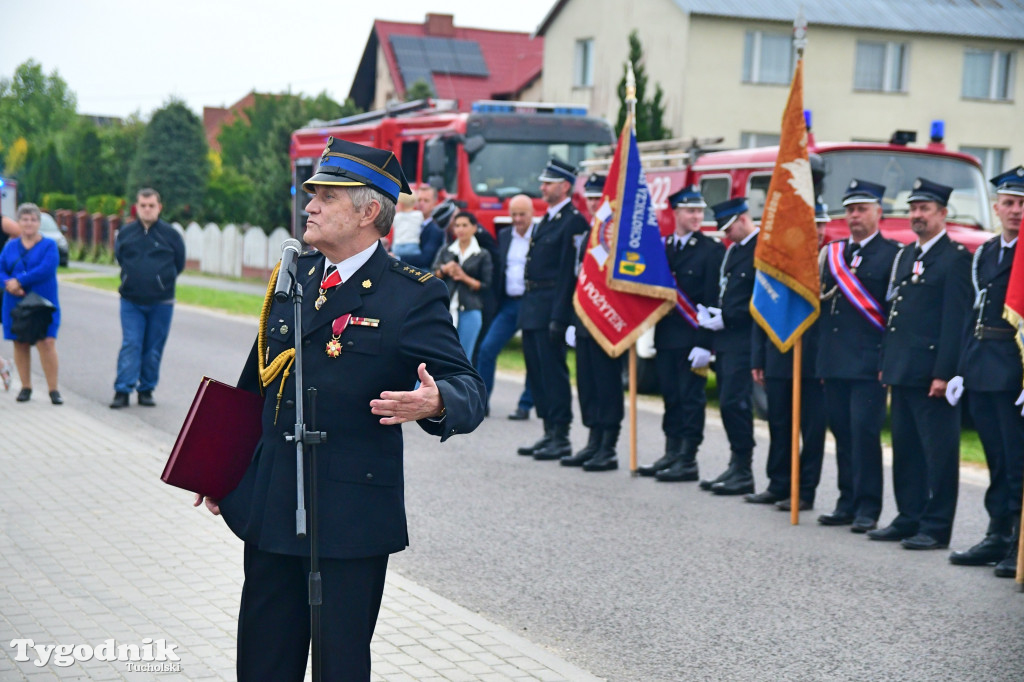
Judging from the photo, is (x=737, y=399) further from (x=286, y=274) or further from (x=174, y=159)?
(x=174, y=159)

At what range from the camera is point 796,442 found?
333 inches

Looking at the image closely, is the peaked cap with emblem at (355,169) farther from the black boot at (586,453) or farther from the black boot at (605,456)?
the black boot at (586,453)

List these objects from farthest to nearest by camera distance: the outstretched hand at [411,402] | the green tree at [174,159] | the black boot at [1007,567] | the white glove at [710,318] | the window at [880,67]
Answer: the green tree at [174,159] → the window at [880,67] → the white glove at [710,318] → the black boot at [1007,567] → the outstretched hand at [411,402]

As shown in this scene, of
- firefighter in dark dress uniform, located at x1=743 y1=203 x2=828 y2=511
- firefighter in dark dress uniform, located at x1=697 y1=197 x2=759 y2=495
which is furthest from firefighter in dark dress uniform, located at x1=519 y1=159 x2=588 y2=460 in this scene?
firefighter in dark dress uniform, located at x1=743 y1=203 x2=828 y2=511

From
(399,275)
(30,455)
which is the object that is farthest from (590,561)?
(30,455)

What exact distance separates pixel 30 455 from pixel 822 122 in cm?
3138

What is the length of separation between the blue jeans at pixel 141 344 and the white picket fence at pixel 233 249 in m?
21.5

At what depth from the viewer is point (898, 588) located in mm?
6805

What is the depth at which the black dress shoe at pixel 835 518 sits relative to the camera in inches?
331

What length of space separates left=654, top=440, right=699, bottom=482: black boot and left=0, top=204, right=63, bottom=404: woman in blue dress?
5861 mm

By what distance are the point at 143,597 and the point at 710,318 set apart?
5.00 m

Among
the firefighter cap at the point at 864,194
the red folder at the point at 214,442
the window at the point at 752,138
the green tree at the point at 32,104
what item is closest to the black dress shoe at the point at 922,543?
the firefighter cap at the point at 864,194

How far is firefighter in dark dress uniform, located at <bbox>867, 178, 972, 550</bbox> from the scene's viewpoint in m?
7.68

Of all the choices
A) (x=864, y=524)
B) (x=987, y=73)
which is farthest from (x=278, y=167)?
(x=864, y=524)
